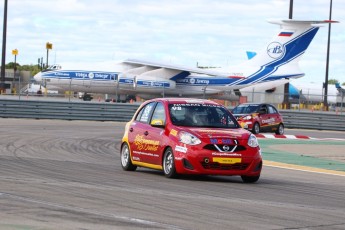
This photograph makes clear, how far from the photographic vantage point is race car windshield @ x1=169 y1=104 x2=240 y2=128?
15688 millimetres

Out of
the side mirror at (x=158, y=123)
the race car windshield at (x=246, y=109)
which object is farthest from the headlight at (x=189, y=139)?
the race car windshield at (x=246, y=109)

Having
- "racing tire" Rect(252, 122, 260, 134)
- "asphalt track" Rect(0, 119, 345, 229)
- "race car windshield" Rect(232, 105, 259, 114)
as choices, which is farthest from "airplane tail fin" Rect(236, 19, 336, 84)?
"asphalt track" Rect(0, 119, 345, 229)

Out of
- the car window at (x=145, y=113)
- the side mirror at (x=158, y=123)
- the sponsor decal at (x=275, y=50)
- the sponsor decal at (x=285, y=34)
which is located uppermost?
the sponsor decal at (x=285, y=34)

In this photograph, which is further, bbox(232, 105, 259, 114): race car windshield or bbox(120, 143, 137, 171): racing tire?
bbox(232, 105, 259, 114): race car windshield

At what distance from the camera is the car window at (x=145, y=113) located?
1652 centimetres

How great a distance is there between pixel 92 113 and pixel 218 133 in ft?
90.6

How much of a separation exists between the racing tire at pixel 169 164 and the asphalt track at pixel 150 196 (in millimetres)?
256

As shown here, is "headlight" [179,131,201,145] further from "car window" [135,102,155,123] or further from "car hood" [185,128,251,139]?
"car window" [135,102,155,123]

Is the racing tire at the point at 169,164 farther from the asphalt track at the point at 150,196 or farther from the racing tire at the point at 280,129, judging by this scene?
the racing tire at the point at 280,129

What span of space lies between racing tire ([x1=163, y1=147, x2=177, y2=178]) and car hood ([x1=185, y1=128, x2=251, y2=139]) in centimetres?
55

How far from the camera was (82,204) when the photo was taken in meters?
10.6

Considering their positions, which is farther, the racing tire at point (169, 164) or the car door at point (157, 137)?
the car door at point (157, 137)

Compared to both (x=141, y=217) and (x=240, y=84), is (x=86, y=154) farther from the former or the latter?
(x=240, y=84)

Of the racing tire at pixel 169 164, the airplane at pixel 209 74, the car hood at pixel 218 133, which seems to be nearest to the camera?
the car hood at pixel 218 133
